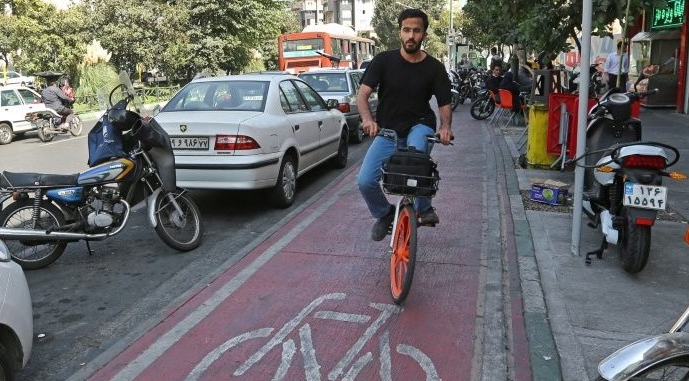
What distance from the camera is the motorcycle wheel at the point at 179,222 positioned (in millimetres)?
5457

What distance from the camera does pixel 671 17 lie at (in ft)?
53.8

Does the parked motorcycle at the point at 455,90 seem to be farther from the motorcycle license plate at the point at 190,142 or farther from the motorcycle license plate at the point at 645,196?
the motorcycle license plate at the point at 645,196

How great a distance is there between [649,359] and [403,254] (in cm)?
208

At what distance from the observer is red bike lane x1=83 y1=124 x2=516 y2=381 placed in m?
3.46

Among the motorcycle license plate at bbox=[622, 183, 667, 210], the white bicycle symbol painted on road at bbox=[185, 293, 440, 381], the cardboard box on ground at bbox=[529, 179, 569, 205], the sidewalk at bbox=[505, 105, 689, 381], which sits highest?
the motorcycle license plate at bbox=[622, 183, 667, 210]

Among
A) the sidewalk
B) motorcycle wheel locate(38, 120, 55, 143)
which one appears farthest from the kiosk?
motorcycle wheel locate(38, 120, 55, 143)

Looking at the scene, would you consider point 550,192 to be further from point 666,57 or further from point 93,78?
point 93,78

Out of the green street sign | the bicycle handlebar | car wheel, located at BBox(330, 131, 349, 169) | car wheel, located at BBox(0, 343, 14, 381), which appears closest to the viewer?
car wheel, located at BBox(0, 343, 14, 381)

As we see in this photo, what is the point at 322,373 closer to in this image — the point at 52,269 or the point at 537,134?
the point at 52,269

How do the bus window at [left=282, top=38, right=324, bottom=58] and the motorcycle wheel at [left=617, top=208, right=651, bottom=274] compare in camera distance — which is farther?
the bus window at [left=282, top=38, right=324, bottom=58]

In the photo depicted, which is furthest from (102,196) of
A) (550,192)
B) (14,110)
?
(14,110)

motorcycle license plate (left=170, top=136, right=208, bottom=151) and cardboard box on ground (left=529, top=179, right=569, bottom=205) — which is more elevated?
motorcycle license plate (left=170, top=136, right=208, bottom=151)

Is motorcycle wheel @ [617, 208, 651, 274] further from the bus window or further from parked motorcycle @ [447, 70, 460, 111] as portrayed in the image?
the bus window

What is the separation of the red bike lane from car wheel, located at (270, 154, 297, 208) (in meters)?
1.01
